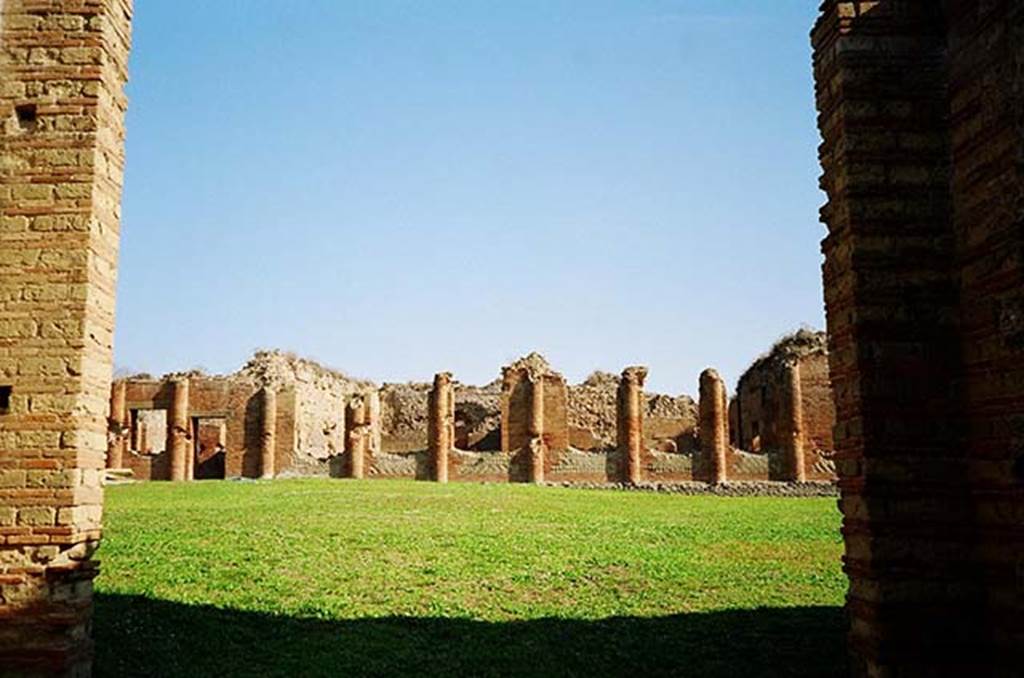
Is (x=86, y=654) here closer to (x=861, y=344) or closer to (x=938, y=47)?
(x=861, y=344)

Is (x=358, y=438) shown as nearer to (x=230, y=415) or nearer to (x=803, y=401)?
(x=230, y=415)

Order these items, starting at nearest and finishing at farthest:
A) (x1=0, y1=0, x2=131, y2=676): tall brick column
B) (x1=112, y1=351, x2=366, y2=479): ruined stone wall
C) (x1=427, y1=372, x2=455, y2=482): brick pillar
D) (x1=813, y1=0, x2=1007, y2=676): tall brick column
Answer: (x1=813, y1=0, x2=1007, y2=676): tall brick column < (x1=0, y1=0, x2=131, y2=676): tall brick column < (x1=427, y1=372, x2=455, y2=482): brick pillar < (x1=112, y1=351, x2=366, y2=479): ruined stone wall

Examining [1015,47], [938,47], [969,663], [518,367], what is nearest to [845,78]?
[938,47]

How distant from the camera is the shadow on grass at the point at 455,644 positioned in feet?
25.3

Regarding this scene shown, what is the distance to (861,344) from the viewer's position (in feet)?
19.8

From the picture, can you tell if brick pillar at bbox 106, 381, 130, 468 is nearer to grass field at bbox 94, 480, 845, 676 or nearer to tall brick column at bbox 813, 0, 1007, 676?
grass field at bbox 94, 480, 845, 676

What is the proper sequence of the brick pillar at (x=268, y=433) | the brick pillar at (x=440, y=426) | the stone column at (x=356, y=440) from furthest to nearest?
1. the brick pillar at (x=268, y=433)
2. the stone column at (x=356, y=440)
3. the brick pillar at (x=440, y=426)

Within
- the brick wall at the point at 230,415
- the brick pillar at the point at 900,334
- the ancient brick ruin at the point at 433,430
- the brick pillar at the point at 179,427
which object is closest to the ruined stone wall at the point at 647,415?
the ancient brick ruin at the point at 433,430

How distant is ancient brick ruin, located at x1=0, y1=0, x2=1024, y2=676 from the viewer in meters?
5.70

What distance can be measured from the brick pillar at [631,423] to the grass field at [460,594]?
45.0 ft

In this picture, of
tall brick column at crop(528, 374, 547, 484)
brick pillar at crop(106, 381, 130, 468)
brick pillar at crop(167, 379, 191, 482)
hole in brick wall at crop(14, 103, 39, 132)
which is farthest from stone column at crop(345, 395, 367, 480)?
hole in brick wall at crop(14, 103, 39, 132)

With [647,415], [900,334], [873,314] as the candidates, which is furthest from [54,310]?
[647,415]

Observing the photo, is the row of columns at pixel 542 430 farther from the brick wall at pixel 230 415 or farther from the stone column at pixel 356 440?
the brick wall at pixel 230 415

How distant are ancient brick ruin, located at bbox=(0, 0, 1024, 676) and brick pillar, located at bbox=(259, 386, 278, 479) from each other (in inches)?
1099
